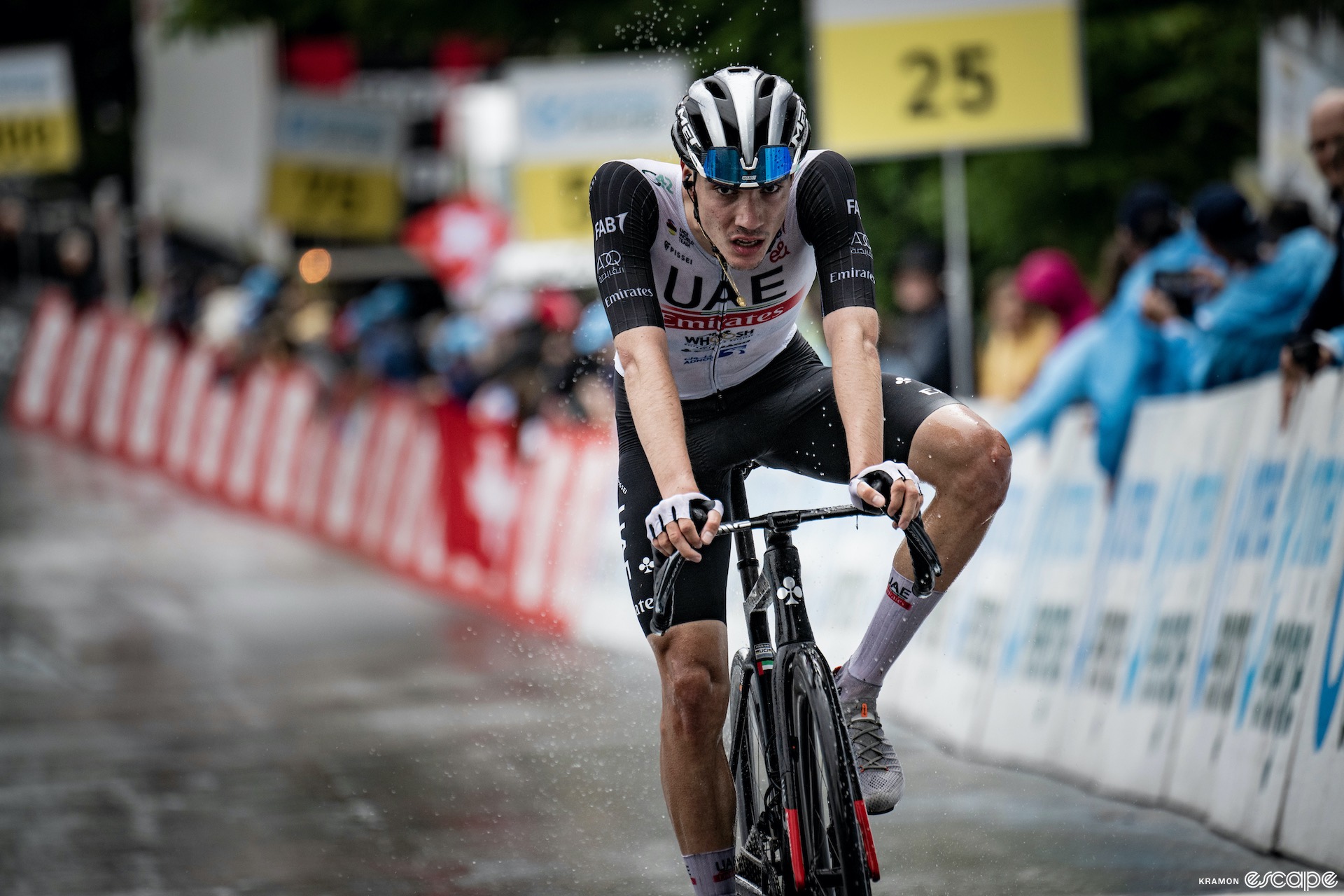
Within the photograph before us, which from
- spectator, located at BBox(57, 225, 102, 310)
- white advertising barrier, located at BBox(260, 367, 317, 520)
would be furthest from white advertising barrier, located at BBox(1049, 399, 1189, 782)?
spectator, located at BBox(57, 225, 102, 310)

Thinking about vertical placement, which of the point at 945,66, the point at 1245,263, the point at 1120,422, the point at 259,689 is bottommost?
the point at 259,689

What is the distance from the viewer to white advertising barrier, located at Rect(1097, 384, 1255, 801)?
7441mm

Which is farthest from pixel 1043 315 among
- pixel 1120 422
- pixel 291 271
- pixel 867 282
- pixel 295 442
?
pixel 291 271

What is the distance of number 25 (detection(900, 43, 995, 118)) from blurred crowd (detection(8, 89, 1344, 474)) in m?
0.83

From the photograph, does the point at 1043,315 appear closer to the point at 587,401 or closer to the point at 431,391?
the point at 587,401

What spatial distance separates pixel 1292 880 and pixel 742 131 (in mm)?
2803

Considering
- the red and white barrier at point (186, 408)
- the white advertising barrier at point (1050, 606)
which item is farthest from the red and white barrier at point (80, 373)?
the white advertising barrier at point (1050, 606)

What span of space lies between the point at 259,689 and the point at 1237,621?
6.79 metres

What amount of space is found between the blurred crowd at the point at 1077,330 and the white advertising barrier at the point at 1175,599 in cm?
50

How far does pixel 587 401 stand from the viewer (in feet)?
A: 44.4

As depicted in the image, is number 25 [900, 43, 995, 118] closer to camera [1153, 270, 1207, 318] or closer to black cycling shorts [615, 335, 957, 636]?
camera [1153, 270, 1207, 318]

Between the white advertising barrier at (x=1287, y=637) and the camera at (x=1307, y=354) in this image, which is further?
the camera at (x=1307, y=354)

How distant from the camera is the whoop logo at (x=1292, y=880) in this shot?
18.7 feet

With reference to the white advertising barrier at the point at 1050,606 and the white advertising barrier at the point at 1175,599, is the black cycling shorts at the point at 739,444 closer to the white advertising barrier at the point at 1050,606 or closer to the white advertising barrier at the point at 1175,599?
the white advertising barrier at the point at 1175,599
